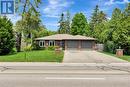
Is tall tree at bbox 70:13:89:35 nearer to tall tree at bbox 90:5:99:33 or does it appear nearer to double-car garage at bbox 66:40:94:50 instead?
tall tree at bbox 90:5:99:33

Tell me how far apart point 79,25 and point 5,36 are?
60.9 metres

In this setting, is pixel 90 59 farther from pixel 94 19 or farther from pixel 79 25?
pixel 94 19

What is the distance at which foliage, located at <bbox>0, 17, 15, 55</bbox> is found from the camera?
123 feet

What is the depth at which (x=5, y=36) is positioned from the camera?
37.5 meters

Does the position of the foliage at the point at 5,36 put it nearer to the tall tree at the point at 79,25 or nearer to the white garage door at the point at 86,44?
the white garage door at the point at 86,44

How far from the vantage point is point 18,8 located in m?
54.2

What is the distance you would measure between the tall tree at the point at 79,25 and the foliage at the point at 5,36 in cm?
5656

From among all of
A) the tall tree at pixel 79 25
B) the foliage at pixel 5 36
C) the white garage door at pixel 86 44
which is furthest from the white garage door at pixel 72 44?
the tall tree at pixel 79 25

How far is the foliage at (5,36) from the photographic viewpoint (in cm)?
3738

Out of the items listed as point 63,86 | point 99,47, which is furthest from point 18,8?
point 63,86

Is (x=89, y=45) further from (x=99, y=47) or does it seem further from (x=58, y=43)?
(x=58, y=43)

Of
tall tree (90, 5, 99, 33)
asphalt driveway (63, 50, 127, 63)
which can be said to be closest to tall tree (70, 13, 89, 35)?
tall tree (90, 5, 99, 33)

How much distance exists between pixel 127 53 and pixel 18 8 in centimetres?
2220

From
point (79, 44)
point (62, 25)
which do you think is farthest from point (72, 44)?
point (62, 25)
